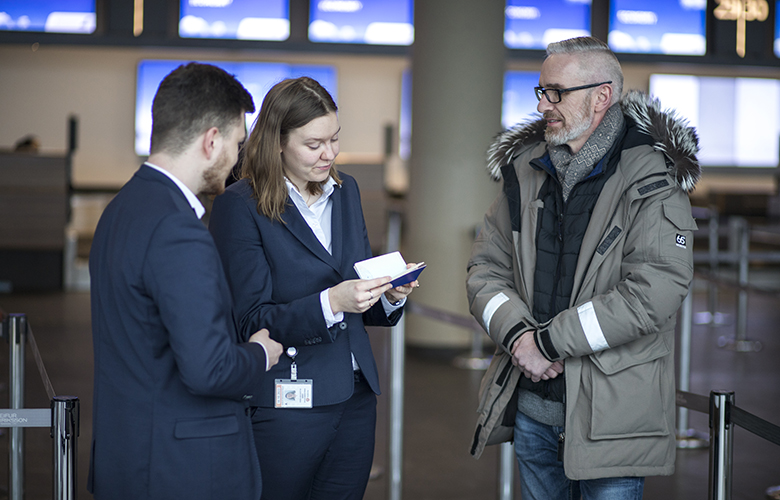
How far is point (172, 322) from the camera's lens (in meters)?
1.51

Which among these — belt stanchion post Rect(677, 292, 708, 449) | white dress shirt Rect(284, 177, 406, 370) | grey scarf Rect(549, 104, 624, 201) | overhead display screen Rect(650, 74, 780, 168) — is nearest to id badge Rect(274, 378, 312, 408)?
white dress shirt Rect(284, 177, 406, 370)

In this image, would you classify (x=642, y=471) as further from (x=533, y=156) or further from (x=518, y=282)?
(x=533, y=156)

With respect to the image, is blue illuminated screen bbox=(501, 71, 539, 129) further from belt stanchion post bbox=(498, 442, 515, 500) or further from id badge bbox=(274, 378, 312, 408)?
id badge bbox=(274, 378, 312, 408)

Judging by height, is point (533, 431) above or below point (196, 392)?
below

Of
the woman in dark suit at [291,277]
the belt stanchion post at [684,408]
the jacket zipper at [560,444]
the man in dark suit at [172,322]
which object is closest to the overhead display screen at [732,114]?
the belt stanchion post at [684,408]

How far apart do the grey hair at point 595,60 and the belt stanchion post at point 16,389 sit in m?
2.38

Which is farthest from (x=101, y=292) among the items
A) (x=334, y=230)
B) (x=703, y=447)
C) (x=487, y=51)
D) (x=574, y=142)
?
(x=487, y=51)

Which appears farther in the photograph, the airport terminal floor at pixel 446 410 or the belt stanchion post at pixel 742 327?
the belt stanchion post at pixel 742 327

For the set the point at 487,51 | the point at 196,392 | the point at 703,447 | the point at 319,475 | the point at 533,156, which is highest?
the point at 487,51

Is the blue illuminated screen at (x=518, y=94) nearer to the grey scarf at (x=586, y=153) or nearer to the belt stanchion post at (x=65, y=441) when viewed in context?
the grey scarf at (x=586, y=153)

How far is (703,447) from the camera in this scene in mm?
4371

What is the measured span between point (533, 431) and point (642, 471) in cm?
32

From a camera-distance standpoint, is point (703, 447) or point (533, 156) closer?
point (533, 156)

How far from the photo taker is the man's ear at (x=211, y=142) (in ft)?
5.23
